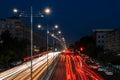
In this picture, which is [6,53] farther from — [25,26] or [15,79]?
[25,26]

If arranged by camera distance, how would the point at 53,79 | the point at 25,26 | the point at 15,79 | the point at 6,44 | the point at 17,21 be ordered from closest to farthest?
the point at 15,79 → the point at 53,79 → the point at 6,44 → the point at 17,21 → the point at 25,26

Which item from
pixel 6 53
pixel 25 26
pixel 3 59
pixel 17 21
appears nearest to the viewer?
pixel 3 59

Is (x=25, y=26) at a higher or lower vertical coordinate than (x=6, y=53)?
higher

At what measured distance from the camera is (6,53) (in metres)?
77.2

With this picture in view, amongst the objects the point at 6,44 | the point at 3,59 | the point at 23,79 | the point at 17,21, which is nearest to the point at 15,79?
the point at 23,79

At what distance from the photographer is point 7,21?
158 m

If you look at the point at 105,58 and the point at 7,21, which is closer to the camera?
the point at 105,58

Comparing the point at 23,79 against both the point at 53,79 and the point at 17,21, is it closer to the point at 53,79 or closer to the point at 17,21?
the point at 53,79

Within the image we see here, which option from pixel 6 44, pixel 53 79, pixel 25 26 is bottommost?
pixel 53 79

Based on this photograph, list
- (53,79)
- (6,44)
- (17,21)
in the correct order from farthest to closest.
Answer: (17,21) < (6,44) < (53,79)

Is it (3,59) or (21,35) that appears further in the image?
(21,35)

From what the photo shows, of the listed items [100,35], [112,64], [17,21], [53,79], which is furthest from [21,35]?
[53,79]

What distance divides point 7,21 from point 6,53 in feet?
271

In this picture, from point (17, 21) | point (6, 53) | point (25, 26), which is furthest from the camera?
point (25, 26)
